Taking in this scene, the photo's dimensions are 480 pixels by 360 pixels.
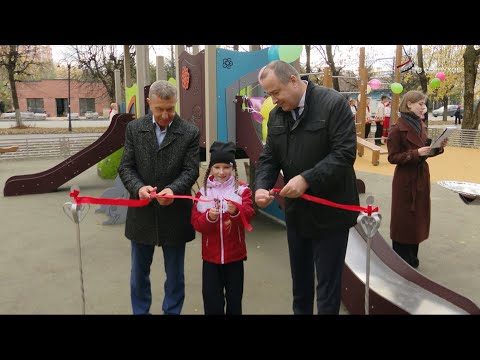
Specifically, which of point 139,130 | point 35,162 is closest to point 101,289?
point 139,130

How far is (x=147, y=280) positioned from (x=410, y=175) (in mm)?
2625

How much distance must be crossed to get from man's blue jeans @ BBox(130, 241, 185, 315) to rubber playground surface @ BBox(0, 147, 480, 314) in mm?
370

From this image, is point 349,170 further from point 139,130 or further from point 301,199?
point 139,130

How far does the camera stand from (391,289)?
3.23m

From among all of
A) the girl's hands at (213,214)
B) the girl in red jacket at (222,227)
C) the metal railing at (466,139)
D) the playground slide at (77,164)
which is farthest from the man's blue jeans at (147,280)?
the metal railing at (466,139)

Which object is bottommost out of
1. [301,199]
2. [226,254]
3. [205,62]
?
[226,254]

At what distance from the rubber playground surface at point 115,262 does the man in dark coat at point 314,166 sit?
1035 millimetres

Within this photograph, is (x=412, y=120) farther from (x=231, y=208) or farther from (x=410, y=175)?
(x=231, y=208)

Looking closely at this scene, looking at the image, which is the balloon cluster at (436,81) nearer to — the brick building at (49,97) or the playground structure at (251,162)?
the playground structure at (251,162)

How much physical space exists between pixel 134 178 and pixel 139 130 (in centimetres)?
32

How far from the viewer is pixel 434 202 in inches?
285

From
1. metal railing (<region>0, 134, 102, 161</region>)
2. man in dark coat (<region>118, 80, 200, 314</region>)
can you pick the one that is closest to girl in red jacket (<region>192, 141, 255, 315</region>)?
man in dark coat (<region>118, 80, 200, 314</region>)

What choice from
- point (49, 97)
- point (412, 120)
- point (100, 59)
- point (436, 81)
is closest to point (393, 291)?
point (412, 120)

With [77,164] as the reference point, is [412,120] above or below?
above
